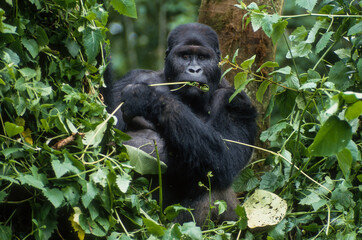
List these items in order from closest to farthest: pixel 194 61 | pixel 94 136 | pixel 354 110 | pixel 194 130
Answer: pixel 354 110
pixel 94 136
pixel 194 130
pixel 194 61

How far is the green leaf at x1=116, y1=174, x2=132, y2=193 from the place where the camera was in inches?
79.9

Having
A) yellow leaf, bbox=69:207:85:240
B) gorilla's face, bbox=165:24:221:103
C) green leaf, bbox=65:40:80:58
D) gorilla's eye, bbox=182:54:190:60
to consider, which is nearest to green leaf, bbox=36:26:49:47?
green leaf, bbox=65:40:80:58

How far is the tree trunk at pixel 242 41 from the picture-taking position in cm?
422

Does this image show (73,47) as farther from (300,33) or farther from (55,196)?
(300,33)

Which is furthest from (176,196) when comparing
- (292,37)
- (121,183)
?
(121,183)

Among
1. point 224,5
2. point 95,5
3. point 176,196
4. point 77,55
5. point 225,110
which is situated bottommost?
point 176,196

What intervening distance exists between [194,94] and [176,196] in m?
0.66

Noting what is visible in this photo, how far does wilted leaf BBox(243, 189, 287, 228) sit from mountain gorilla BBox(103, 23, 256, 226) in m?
0.47

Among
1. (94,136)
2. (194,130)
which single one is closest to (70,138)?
(94,136)

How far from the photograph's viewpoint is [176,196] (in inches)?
136

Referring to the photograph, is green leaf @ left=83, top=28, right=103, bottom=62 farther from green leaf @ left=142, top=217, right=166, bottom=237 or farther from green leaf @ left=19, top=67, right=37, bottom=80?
green leaf @ left=142, top=217, right=166, bottom=237

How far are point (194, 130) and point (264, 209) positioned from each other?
694 mm

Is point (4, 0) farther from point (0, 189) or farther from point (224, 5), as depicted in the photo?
point (224, 5)

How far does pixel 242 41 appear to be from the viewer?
431 cm
